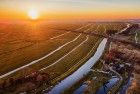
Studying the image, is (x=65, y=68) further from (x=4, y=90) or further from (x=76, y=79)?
(x=4, y=90)

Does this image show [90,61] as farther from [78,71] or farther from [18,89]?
[18,89]

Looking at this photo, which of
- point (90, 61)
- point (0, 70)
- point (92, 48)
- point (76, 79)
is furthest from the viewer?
point (92, 48)

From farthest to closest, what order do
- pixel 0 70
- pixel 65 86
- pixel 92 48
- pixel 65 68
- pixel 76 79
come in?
1. pixel 92 48
2. pixel 65 68
3. pixel 0 70
4. pixel 76 79
5. pixel 65 86

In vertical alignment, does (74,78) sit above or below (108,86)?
below

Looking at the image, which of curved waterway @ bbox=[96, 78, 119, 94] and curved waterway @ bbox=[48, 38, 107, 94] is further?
curved waterway @ bbox=[48, 38, 107, 94]

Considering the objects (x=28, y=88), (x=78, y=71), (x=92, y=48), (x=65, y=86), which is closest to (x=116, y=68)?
(x=78, y=71)

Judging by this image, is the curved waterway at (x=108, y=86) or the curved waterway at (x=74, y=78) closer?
the curved waterway at (x=108, y=86)

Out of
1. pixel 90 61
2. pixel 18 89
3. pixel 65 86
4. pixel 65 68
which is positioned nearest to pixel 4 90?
pixel 18 89

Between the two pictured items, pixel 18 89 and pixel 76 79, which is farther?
pixel 76 79

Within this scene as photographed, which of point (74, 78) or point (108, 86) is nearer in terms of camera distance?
point (108, 86)
